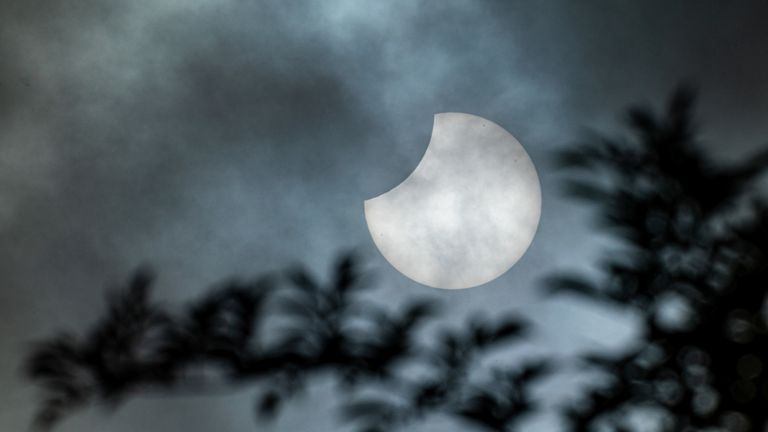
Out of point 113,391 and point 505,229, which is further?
point 505,229

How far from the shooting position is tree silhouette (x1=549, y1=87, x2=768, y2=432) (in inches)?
87.0

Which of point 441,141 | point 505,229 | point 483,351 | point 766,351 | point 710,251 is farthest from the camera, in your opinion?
point 441,141

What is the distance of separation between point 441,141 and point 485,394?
9239 millimetres

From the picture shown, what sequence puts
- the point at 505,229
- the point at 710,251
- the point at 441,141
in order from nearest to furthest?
the point at 710,251 < the point at 505,229 < the point at 441,141

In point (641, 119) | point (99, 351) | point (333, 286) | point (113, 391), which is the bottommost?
point (113, 391)

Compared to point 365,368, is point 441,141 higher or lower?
higher

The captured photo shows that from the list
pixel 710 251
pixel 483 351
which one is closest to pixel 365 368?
pixel 483 351

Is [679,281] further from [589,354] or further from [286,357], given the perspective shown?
[286,357]

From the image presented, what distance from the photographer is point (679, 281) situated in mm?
2387

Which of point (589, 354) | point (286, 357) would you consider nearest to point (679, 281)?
point (589, 354)

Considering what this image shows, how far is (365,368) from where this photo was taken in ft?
7.42

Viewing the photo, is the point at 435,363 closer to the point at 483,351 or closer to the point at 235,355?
the point at 483,351

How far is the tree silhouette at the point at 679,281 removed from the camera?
221cm

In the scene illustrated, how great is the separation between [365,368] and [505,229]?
7790 mm
